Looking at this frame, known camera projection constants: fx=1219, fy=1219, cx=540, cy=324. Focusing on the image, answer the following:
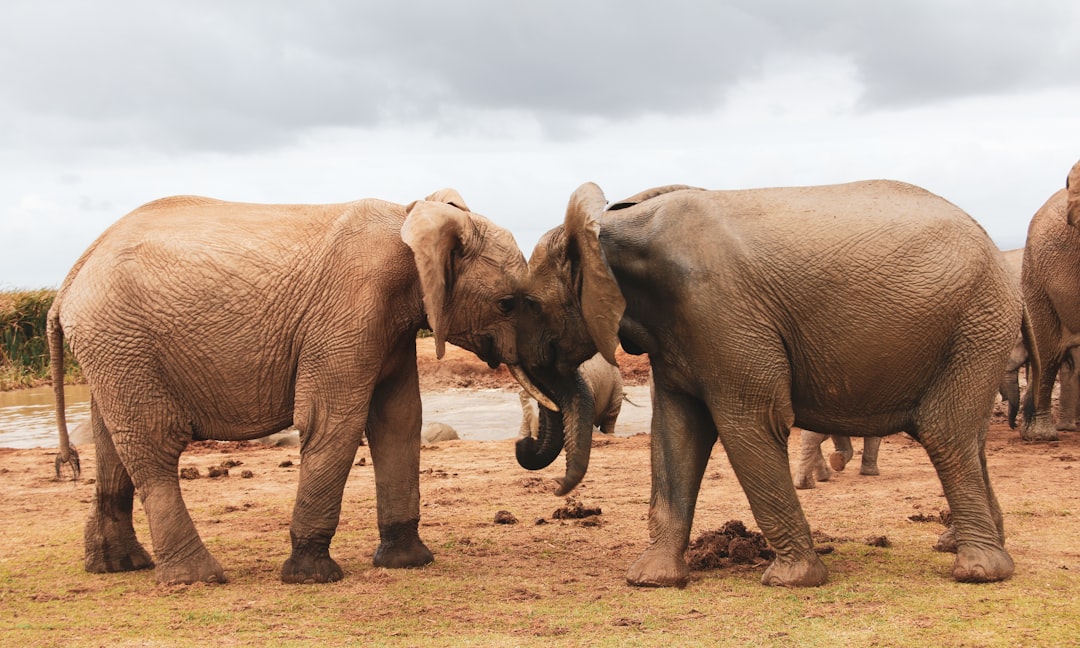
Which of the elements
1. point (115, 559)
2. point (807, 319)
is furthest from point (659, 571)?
point (115, 559)

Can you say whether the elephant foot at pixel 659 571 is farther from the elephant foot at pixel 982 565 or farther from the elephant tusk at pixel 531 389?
the elephant foot at pixel 982 565

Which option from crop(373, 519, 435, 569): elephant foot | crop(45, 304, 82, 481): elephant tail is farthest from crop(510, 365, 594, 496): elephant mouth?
crop(45, 304, 82, 481): elephant tail

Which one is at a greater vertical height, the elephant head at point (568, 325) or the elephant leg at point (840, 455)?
the elephant head at point (568, 325)

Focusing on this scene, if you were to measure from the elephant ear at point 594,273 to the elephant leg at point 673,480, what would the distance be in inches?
29.4

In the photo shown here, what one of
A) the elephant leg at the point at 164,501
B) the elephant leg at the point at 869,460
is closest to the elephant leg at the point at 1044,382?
the elephant leg at the point at 869,460

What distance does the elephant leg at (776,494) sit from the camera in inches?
299

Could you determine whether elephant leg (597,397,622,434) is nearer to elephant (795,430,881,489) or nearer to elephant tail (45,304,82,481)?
elephant (795,430,881,489)

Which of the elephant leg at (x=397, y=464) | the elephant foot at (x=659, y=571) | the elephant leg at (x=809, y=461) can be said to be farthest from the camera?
the elephant leg at (x=809, y=461)

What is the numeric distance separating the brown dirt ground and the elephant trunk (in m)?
0.70

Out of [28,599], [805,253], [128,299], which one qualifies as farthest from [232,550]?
[805,253]

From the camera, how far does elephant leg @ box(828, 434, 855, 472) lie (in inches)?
481

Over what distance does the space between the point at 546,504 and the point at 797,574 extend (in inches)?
155

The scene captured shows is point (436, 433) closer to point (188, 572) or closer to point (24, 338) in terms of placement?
point (188, 572)

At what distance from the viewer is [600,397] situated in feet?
50.3
